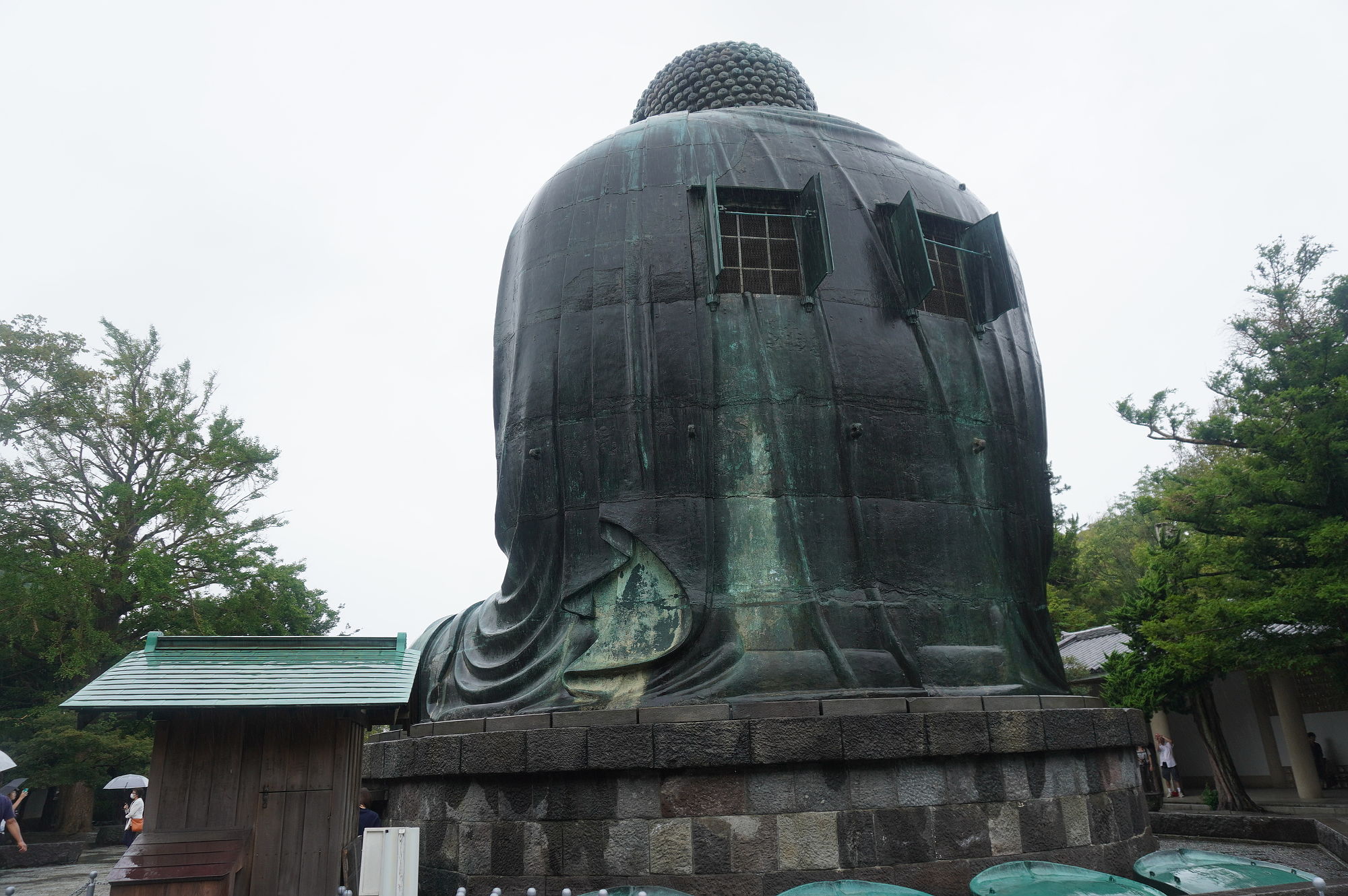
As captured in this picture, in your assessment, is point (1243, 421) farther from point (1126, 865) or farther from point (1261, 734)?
point (1261, 734)

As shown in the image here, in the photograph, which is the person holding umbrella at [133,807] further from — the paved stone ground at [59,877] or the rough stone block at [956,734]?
the rough stone block at [956,734]

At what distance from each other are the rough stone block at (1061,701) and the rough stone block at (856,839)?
258 cm

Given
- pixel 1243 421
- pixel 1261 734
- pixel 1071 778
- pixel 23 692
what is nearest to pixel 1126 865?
pixel 1071 778

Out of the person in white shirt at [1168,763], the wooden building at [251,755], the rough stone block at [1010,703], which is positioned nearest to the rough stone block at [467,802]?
Result: the wooden building at [251,755]

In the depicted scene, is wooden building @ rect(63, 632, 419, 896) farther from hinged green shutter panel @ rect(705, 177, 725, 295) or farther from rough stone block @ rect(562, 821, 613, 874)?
hinged green shutter panel @ rect(705, 177, 725, 295)

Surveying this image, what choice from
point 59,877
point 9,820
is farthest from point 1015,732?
point 59,877

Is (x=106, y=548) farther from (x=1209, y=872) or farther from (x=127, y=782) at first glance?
(x=1209, y=872)

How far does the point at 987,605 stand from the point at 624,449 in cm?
442

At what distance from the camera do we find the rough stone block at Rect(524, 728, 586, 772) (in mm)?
8375

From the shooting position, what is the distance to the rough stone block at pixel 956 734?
8406 mm

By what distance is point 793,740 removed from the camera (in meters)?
8.16

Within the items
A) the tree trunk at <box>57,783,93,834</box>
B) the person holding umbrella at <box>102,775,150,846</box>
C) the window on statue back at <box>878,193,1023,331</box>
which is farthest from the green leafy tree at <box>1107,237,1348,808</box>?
the tree trunk at <box>57,783,93,834</box>

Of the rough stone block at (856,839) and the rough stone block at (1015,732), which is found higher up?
the rough stone block at (1015,732)

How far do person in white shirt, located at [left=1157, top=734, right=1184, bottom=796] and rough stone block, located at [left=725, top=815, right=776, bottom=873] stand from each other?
55.8 feet
